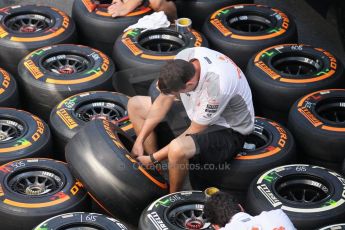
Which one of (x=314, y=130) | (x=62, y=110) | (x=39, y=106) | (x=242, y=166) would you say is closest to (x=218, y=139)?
(x=242, y=166)

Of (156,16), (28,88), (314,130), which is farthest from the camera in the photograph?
(156,16)

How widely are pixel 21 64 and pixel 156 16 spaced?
1.49 meters

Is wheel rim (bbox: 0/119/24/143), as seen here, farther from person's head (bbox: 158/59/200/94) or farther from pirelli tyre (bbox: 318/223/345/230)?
pirelli tyre (bbox: 318/223/345/230)

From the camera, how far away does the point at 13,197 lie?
6.92m

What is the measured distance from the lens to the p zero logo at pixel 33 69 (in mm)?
8453

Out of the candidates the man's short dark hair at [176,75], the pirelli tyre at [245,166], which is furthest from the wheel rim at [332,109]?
the man's short dark hair at [176,75]

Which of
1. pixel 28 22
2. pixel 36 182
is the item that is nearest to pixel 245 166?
pixel 36 182

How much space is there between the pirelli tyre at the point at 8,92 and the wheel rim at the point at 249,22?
8.00 ft

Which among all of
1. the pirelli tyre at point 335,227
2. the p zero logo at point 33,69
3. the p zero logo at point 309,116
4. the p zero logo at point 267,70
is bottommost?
the p zero logo at point 33,69

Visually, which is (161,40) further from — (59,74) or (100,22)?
(59,74)

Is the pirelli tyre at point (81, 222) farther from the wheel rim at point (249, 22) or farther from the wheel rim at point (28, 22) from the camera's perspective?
the wheel rim at point (249, 22)

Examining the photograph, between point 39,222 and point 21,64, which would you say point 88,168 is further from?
point 21,64

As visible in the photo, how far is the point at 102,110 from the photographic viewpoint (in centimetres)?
816

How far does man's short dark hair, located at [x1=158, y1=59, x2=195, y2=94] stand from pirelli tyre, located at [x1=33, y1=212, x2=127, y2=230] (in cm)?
112
